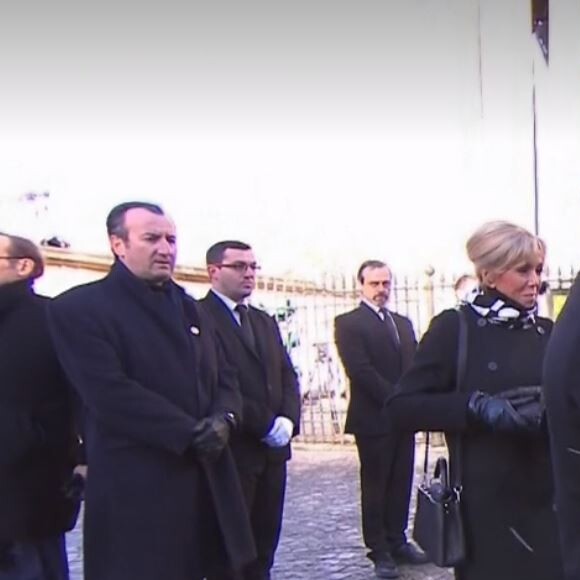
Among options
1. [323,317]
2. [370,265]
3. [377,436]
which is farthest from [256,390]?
[323,317]

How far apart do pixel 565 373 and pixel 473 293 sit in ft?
5.20

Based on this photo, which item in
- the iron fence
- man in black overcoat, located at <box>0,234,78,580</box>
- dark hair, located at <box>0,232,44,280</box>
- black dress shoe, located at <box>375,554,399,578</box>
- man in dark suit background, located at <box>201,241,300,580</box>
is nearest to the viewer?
man in black overcoat, located at <box>0,234,78,580</box>

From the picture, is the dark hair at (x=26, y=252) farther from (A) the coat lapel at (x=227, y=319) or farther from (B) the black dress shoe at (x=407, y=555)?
(B) the black dress shoe at (x=407, y=555)

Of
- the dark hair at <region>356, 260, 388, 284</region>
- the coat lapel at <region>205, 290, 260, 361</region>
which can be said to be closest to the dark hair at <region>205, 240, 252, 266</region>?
the coat lapel at <region>205, 290, 260, 361</region>

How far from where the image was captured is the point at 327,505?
8.83m

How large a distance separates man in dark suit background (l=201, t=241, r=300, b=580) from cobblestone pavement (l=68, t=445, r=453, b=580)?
108 cm

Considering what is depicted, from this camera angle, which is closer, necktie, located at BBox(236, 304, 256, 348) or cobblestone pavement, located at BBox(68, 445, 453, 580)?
necktie, located at BBox(236, 304, 256, 348)

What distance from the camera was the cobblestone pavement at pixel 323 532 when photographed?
627 centimetres

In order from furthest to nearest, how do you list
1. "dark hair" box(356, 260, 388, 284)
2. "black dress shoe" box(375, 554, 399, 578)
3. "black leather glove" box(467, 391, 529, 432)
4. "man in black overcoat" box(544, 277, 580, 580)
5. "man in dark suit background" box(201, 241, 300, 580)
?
"dark hair" box(356, 260, 388, 284)
"black dress shoe" box(375, 554, 399, 578)
"man in dark suit background" box(201, 241, 300, 580)
"black leather glove" box(467, 391, 529, 432)
"man in black overcoat" box(544, 277, 580, 580)

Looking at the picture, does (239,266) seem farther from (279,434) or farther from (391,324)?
(391,324)

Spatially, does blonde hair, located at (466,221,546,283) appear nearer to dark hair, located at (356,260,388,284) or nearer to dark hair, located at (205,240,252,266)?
dark hair, located at (205,240,252,266)

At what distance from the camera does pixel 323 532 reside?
7.61 meters

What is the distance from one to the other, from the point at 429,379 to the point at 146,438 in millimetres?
1039

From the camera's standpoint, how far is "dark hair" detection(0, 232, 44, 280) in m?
4.08
